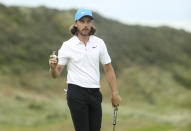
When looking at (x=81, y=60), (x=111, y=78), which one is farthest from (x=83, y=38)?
(x=111, y=78)

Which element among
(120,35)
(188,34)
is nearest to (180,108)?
(120,35)

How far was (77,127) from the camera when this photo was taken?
5.43m

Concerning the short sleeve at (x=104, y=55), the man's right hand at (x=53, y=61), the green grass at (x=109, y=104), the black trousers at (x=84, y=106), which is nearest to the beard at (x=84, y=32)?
the short sleeve at (x=104, y=55)

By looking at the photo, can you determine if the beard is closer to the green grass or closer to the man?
the man

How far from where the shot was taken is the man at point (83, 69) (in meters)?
5.31

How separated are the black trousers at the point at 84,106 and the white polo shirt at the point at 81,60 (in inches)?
3.0

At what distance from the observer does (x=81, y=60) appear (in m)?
5.30

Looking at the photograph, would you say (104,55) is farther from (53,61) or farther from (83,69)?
(53,61)

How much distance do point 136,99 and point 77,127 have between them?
38.3 metres

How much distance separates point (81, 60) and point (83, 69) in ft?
0.33

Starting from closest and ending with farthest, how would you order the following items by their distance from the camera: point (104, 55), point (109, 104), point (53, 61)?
point (53, 61) → point (104, 55) → point (109, 104)

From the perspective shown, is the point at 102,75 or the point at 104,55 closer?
the point at 104,55

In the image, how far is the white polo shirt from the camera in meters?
5.30

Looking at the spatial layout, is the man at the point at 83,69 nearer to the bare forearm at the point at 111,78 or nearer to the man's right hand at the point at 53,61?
the man's right hand at the point at 53,61
